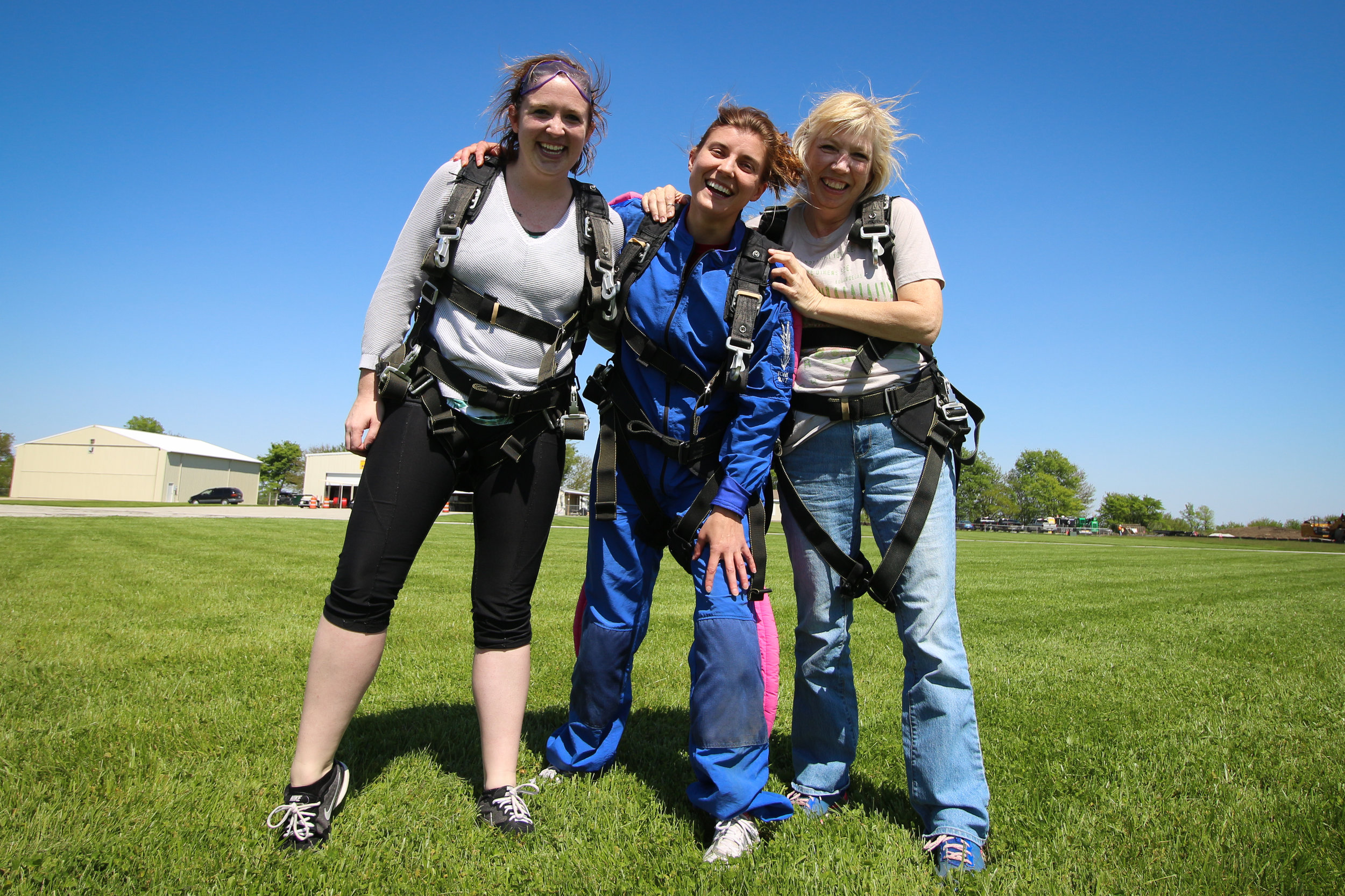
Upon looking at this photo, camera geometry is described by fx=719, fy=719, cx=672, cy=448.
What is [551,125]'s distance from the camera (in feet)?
8.90

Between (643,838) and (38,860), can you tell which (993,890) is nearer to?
(643,838)

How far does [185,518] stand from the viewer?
27328 millimetres

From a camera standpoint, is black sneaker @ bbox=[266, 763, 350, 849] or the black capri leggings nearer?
black sneaker @ bbox=[266, 763, 350, 849]

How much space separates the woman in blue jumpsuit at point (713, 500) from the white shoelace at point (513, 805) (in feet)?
1.19

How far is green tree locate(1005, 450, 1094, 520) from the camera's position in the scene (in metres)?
107

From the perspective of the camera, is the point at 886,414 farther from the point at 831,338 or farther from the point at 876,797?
the point at 876,797

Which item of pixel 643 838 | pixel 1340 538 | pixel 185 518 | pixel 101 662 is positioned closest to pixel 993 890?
pixel 643 838

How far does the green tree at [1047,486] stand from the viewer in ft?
352

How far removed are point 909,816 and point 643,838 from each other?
Answer: 1116 mm

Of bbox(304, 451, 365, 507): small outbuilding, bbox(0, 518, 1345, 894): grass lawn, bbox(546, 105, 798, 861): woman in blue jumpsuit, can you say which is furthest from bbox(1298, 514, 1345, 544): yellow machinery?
bbox(304, 451, 365, 507): small outbuilding

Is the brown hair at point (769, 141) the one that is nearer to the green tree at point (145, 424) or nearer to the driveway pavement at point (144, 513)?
the driveway pavement at point (144, 513)

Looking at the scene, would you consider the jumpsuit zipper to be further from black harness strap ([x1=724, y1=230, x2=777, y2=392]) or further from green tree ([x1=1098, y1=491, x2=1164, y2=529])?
A: green tree ([x1=1098, y1=491, x2=1164, y2=529])

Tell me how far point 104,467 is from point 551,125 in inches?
3345

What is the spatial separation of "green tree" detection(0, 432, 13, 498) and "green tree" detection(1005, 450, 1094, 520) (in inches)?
5020
